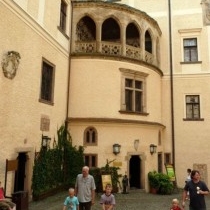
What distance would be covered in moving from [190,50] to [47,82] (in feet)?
38.4

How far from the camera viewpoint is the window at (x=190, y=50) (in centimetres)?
2178

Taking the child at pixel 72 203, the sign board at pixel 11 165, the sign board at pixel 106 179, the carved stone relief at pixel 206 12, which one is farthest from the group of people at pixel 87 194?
the carved stone relief at pixel 206 12

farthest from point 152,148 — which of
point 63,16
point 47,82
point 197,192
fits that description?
point 197,192

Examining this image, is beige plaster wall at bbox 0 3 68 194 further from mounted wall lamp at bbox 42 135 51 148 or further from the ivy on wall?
the ivy on wall

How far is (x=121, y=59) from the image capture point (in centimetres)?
1738

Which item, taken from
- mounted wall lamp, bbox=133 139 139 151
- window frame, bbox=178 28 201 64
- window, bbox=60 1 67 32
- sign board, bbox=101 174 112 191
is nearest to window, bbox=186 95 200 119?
window frame, bbox=178 28 201 64

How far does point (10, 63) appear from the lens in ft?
37.4

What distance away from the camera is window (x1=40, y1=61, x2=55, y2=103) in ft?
47.1

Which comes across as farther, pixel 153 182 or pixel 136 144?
pixel 153 182

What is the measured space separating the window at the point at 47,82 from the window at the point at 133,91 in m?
4.17

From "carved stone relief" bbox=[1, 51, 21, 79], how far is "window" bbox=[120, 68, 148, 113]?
6981 mm

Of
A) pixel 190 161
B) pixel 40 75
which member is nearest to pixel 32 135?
pixel 40 75

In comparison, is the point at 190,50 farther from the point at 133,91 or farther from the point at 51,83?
the point at 51,83

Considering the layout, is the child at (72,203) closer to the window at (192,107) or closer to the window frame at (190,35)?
the window at (192,107)
